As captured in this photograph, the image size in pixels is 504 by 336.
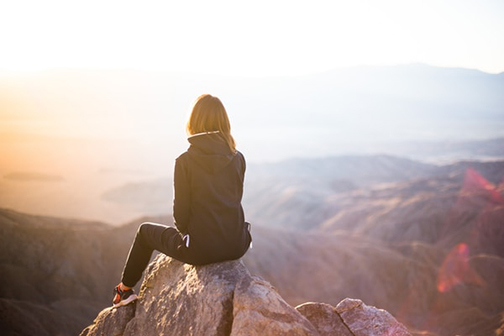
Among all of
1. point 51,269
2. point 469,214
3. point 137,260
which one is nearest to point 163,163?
point 469,214

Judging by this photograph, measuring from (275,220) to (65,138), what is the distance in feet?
177

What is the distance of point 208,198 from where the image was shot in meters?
3.66

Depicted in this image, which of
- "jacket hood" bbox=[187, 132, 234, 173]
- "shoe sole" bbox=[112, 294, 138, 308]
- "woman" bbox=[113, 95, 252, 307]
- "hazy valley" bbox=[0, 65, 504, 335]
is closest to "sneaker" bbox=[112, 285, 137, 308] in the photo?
"shoe sole" bbox=[112, 294, 138, 308]

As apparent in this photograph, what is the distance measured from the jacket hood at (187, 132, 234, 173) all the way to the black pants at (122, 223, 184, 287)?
2.79 feet

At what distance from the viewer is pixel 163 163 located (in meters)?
112

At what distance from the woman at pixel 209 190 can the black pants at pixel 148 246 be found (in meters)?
0.13

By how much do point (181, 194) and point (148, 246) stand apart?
3.71ft

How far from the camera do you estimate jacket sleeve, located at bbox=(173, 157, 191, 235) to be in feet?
11.9

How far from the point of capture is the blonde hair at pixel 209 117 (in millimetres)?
3691

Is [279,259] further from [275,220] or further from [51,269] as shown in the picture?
[275,220]

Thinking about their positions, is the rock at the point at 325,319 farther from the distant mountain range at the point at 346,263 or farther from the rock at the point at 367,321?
the distant mountain range at the point at 346,263

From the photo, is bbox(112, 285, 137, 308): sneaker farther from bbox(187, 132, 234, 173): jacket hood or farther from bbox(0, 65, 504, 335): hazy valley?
bbox(0, 65, 504, 335): hazy valley

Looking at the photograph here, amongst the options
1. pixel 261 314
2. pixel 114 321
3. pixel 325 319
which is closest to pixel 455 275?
pixel 325 319

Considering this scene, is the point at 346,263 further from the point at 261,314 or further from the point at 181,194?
the point at 181,194
